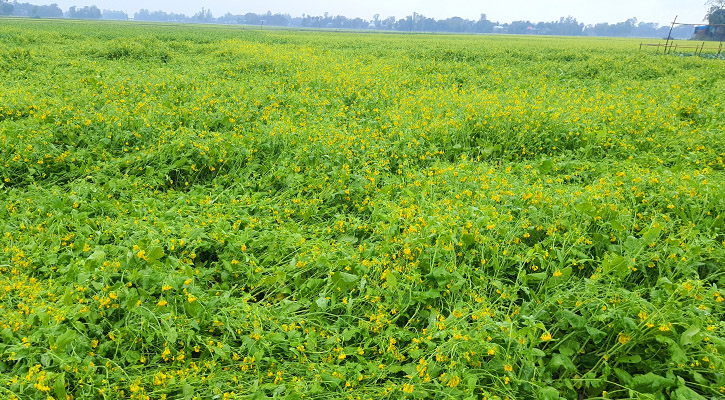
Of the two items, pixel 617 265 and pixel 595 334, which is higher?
pixel 617 265

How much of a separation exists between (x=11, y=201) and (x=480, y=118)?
6477 mm

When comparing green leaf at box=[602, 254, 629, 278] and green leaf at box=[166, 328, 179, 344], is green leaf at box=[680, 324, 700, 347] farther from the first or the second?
green leaf at box=[166, 328, 179, 344]

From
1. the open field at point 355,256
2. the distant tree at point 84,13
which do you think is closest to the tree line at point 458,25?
the distant tree at point 84,13

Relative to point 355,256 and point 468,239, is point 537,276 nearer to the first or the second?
point 468,239

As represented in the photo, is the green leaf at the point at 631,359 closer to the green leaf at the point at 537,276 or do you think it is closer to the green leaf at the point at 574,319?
the green leaf at the point at 574,319

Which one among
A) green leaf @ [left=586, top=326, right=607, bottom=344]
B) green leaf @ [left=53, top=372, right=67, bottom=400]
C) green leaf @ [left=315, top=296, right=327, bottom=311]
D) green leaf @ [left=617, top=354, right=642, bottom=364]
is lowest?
green leaf @ [left=53, top=372, right=67, bottom=400]

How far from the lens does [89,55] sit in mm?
14617

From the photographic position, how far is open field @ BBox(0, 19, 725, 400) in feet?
9.04

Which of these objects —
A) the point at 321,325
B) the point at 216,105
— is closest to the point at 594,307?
the point at 321,325

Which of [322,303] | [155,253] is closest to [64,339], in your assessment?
[155,253]

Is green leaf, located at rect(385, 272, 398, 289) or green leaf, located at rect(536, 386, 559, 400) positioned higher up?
green leaf, located at rect(385, 272, 398, 289)

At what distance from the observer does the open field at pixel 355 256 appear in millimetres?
2756

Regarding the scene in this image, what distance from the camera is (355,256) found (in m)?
3.84

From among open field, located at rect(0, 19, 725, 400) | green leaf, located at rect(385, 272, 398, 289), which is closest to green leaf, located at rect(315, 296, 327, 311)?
open field, located at rect(0, 19, 725, 400)
